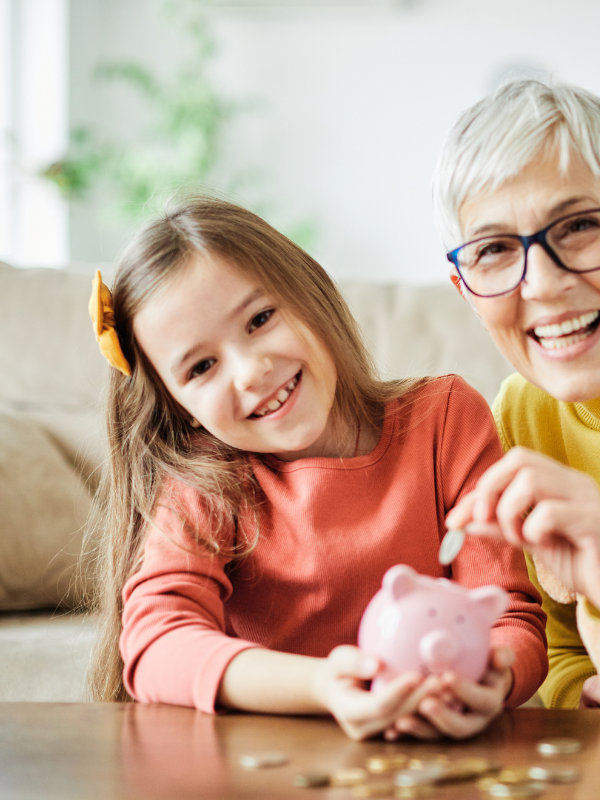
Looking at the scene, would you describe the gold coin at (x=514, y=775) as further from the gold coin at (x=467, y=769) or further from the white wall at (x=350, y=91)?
the white wall at (x=350, y=91)

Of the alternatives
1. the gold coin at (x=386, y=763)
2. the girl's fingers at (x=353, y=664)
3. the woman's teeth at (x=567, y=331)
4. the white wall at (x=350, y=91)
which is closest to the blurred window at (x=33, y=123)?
the white wall at (x=350, y=91)

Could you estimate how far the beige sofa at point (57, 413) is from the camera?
1.46m

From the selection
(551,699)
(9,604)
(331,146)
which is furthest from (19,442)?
(331,146)

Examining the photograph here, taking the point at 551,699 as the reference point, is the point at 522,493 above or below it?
above

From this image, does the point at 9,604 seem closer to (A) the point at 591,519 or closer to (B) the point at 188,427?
(B) the point at 188,427

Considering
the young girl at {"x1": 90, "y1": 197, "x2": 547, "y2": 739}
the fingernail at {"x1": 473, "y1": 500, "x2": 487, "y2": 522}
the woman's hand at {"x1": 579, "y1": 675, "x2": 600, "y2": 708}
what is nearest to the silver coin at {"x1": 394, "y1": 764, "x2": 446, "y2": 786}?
the fingernail at {"x1": 473, "y1": 500, "x2": 487, "y2": 522}

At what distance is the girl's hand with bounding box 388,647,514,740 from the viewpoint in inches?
26.6

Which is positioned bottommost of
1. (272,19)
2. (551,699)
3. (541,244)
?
(551,699)

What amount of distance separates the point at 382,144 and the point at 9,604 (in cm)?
364

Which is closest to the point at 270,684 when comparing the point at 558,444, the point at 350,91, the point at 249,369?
the point at 249,369

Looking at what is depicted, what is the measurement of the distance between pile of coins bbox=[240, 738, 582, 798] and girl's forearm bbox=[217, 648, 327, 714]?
155 millimetres

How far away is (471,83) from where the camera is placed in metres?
4.60

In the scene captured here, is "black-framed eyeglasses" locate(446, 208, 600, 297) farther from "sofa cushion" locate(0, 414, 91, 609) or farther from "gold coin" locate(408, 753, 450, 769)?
"sofa cushion" locate(0, 414, 91, 609)

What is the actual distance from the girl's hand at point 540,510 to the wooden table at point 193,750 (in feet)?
0.47
